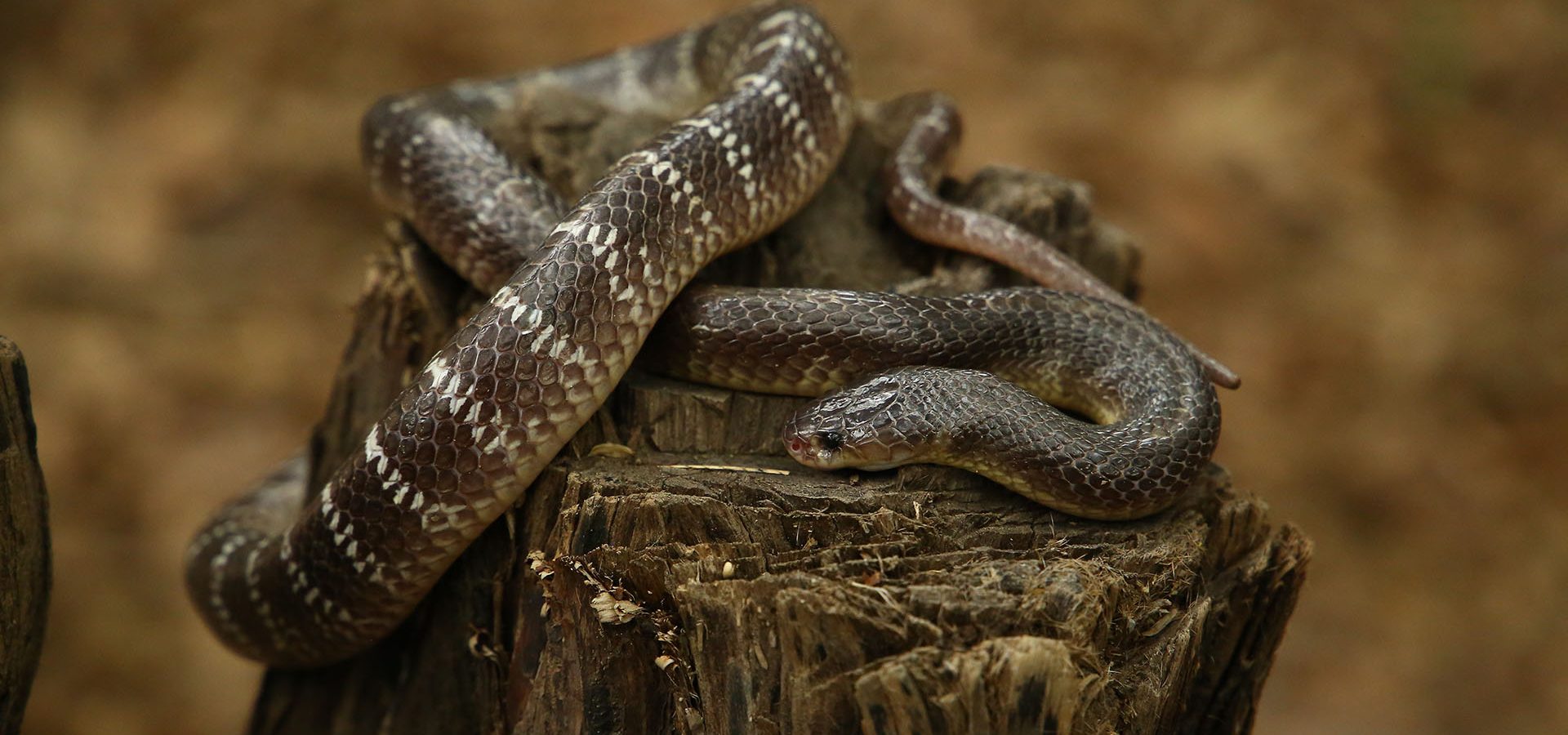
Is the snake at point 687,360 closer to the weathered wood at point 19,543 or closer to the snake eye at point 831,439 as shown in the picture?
the snake eye at point 831,439

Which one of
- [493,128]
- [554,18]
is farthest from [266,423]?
[493,128]

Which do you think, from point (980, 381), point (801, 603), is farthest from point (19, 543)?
point (980, 381)

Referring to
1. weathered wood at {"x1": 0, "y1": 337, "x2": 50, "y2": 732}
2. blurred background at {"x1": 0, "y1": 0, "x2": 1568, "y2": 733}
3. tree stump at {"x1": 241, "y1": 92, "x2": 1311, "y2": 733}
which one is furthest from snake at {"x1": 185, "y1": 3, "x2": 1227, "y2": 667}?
blurred background at {"x1": 0, "y1": 0, "x2": 1568, "y2": 733}

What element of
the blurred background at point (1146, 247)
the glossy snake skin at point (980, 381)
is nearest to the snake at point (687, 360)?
the glossy snake skin at point (980, 381)

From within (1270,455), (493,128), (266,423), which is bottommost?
(1270,455)

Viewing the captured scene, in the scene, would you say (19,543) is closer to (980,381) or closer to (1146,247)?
(980,381)

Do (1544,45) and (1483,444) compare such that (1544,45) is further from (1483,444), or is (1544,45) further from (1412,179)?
(1483,444)
